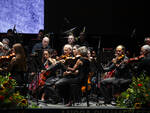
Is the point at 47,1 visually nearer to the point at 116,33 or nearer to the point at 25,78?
the point at 116,33

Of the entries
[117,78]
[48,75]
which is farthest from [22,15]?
[117,78]

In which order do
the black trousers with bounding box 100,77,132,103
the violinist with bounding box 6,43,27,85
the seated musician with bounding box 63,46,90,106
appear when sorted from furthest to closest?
the black trousers with bounding box 100,77,132,103 < the seated musician with bounding box 63,46,90,106 < the violinist with bounding box 6,43,27,85

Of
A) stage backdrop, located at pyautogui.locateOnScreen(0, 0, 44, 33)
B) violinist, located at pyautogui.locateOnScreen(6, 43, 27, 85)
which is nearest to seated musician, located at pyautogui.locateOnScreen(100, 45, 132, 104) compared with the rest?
violinist, located at pyautogui.locateOnScreen(6, 43, 27, 85)

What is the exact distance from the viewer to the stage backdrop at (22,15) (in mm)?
10938

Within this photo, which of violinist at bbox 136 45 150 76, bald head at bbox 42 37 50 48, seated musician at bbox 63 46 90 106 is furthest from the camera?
bald head at bbox 42 37 50 48

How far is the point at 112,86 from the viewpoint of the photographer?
7.64 meters

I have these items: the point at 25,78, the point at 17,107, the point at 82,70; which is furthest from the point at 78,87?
the point at 17,107

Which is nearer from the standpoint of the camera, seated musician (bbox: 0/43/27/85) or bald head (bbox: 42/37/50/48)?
seated musician (bbox: 0/43/27/85)

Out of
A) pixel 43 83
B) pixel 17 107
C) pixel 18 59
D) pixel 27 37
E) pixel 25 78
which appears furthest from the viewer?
pixel 27 37

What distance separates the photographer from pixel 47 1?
37.0 ft

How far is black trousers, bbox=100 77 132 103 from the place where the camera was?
7.39m

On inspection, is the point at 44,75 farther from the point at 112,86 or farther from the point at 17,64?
the point at 112,86

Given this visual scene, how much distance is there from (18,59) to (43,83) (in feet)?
4.65

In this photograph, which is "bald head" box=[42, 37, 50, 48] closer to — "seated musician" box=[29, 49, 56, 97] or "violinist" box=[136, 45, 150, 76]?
"seated musician" box=[29, 49, 56, 97]
